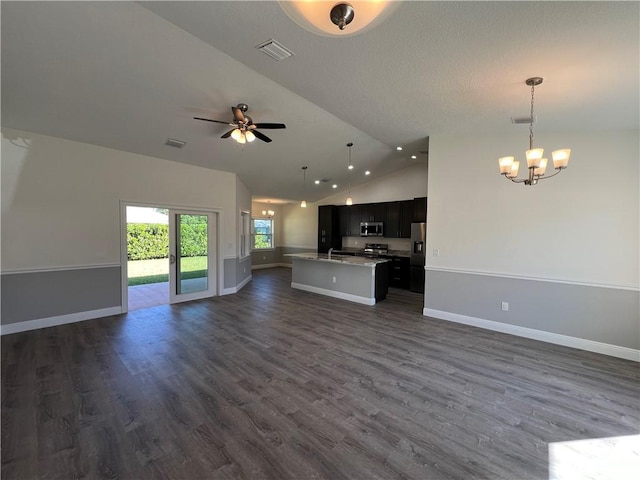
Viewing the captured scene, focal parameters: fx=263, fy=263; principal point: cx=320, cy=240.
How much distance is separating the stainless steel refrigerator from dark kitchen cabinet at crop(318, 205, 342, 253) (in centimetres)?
312

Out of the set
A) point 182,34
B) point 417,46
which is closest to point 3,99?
point 182,34

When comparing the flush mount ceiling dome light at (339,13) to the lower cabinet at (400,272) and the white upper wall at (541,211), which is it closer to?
the white upper wall at (541,211)

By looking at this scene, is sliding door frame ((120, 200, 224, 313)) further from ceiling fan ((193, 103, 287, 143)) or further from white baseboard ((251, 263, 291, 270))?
white baseboard ((251, 263, 291, 270))

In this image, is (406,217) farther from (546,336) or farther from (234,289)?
(234,289)

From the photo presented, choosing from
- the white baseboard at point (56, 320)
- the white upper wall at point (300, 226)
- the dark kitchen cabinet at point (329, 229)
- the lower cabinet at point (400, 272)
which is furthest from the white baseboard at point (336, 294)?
the white baseboard at point (56, 320)

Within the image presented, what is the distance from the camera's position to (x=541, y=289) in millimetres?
3811

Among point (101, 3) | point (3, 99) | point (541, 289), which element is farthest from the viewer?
point (541, 289)

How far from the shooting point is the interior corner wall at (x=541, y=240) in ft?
11.0

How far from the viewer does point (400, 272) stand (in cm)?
734

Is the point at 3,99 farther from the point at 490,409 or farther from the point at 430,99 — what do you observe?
the point at 490,409

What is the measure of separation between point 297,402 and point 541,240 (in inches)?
156

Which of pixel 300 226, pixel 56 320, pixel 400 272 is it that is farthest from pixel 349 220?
pixel 56 320

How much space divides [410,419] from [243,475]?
1.35 meters

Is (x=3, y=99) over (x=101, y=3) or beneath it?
beneath
